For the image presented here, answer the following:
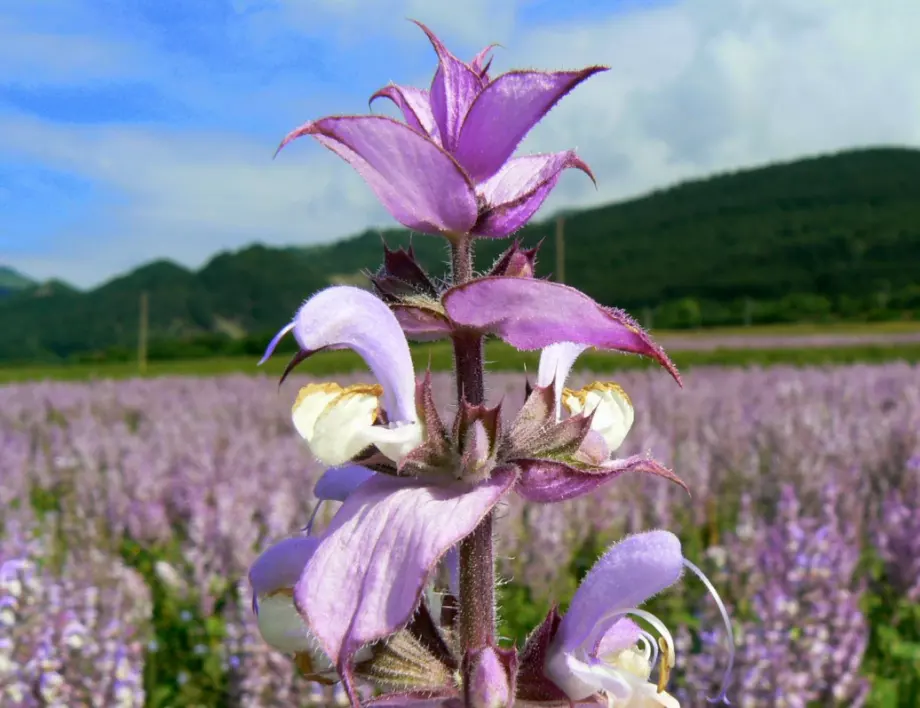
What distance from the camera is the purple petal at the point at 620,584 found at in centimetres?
95

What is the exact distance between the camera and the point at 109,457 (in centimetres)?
554

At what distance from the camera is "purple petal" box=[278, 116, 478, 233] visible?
796mm

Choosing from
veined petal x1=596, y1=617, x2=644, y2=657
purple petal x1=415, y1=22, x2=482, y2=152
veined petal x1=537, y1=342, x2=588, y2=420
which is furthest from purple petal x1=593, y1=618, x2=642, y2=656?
purple petal x1=415, y1=22, x2=482, y2=152

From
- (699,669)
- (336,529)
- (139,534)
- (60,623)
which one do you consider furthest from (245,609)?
(336,529)

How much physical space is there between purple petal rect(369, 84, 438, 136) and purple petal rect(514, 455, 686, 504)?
1.33 feet

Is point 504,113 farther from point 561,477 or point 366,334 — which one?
point 561,477

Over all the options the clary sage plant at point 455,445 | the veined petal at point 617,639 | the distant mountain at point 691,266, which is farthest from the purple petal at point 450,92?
the distant mountain at point 691,266

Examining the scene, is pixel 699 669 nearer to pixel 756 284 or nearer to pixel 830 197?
pixel 756 284

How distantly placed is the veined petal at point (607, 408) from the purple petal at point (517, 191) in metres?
0.25

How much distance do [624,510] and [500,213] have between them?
3.59 metres

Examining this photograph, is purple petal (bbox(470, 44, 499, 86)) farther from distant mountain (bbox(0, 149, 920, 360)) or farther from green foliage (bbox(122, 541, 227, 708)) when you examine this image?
distant mountain (bbox(0, 149, 920, 360))

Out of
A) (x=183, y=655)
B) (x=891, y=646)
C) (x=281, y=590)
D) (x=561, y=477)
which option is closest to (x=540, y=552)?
(x=891, y=646)

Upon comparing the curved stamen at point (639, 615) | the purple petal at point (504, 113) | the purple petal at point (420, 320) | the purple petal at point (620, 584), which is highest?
the purple petal at point (504, 113)

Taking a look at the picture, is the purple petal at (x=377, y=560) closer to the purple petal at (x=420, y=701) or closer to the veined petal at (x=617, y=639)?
the purple petal at (x=420, y=701)
